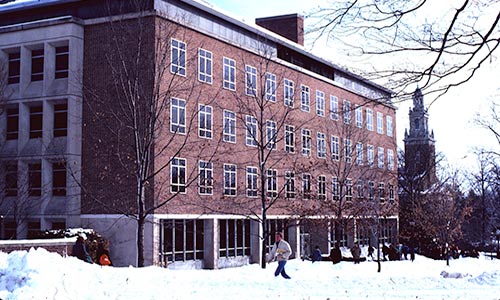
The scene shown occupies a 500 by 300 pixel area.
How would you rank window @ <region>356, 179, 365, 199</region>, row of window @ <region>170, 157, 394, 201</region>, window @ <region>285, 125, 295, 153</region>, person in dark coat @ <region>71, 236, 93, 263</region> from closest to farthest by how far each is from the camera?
person in dark coat @ <region>71, 236, 93, 263</region>
row of window @ <region>170, 157, 394, 201</region>
window @ <region>285, 125, 295, 153</region>
window @ <region>356, 179, 365, 199</region>

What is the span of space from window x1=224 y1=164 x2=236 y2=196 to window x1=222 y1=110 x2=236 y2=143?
1.60 meters

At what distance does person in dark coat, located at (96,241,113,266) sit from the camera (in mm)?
25734

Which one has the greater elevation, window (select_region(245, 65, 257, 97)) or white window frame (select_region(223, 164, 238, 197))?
window (select_region(245, 65, 257, 97))

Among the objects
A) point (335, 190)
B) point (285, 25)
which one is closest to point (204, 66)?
point (285, 25)

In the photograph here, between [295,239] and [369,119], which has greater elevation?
[369,119]

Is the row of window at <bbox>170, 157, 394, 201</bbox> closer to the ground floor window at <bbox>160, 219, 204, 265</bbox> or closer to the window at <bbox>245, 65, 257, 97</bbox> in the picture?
the ground floor window at <bbox>160, 219, 204, 265</bbox>

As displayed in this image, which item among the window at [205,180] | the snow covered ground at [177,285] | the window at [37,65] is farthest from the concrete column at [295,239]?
the snow covered ground at [177,285]

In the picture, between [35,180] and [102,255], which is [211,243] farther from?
[102,255]

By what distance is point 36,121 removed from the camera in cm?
3688

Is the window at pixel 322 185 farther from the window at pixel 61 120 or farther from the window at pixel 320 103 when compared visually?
the window at pixel 61 120

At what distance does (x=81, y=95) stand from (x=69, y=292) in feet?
72.2

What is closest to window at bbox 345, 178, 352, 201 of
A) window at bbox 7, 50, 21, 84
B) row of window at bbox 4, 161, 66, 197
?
row of window at bbox 4, 161, 66, 197

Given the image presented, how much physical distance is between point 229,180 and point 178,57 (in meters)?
8.60

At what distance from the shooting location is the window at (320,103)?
50.3 m
